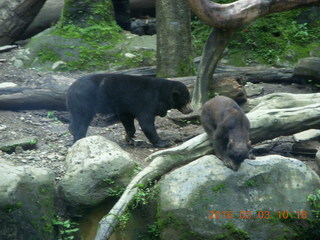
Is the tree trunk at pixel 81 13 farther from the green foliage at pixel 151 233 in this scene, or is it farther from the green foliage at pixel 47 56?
the green foliage at pixel 151 233

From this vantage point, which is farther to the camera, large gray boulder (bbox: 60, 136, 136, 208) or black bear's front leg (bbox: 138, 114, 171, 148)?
black bear's front leg (bbox: 138, 114, 171, 148)

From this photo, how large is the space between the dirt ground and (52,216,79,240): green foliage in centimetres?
64

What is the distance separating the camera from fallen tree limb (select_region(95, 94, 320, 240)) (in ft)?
20.1

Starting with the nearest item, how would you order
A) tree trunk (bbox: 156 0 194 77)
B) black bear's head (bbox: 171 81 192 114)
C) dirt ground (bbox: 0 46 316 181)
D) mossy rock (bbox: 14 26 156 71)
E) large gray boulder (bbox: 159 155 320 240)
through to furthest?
1. large gray boulder (bbox: 159 155 320 240)
2. dirt ground (bbox: 0 46 316 181)
3. black bear's head (bbox: 171 81 192 114)
4. tree trunk (bbox: 156 0 194 77)
5. mossy rock (bbox: 14 26 156 71)

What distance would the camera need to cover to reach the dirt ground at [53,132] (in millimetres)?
6969

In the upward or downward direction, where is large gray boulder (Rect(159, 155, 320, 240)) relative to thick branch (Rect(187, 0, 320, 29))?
downward

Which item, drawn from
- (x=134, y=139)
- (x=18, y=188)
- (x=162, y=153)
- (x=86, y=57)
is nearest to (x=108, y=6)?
(x=86, y=57)

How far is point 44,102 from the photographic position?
903 centimetres

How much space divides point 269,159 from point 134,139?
273 cm

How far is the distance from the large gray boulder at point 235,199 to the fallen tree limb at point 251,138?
327 millimetres

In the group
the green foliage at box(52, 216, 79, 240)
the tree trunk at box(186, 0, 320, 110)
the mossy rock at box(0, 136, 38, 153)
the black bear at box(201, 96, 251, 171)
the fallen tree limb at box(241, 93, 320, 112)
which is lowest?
the green foliage at box(52, 216, 79, 240)

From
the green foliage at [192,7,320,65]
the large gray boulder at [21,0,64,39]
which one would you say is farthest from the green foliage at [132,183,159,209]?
the large gray boulder at [21,0,64,39]

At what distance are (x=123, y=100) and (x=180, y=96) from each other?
0.98m
